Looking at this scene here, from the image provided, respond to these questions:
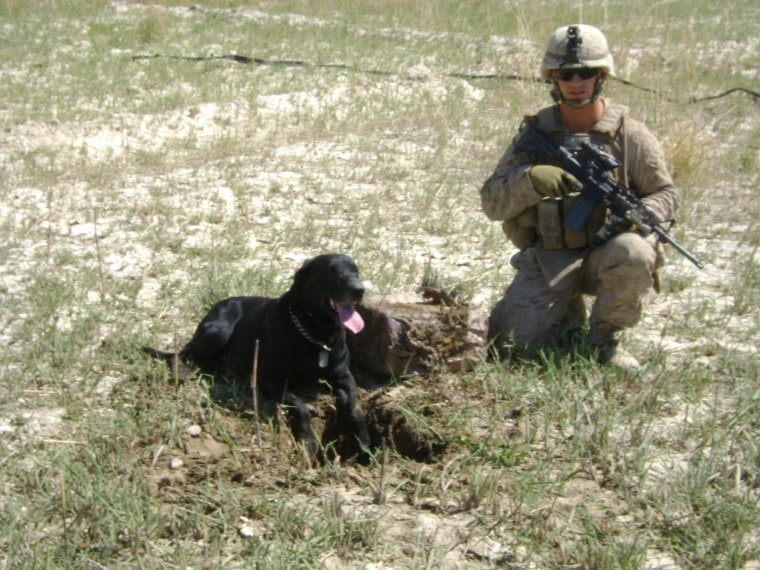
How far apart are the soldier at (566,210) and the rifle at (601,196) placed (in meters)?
0.05

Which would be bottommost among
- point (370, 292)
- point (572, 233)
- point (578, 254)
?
point (370, 292)

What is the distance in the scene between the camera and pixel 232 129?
7.73 metres

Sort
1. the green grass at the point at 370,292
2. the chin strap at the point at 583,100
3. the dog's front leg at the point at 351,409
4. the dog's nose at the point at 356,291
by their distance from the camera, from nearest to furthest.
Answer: the green grass at the point at 370,292 → the dog's nose at the point at 356,291 → the dog's front leg at the point at 351,409 → the chin strap at the point at 583,100

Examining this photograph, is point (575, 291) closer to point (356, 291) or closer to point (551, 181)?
point (551, 181)

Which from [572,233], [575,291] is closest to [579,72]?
[572,233]

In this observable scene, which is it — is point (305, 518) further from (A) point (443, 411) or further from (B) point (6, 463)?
(B) point (6, 463)

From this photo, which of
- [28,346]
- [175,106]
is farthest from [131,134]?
[28,346]

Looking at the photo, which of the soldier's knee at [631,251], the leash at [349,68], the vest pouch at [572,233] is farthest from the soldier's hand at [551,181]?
the leash at [349,68]

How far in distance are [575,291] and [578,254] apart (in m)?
0.19

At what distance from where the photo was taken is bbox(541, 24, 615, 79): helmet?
396 cm

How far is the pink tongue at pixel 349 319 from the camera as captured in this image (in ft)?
11.5

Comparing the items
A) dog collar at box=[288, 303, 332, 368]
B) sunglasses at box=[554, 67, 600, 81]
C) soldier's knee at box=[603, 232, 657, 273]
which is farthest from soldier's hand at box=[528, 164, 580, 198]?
dog collar at box=[288, 303, 332, 368]

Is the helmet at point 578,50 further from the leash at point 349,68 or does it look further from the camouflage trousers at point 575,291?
the leash at point 349,68

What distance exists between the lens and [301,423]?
138 inches
